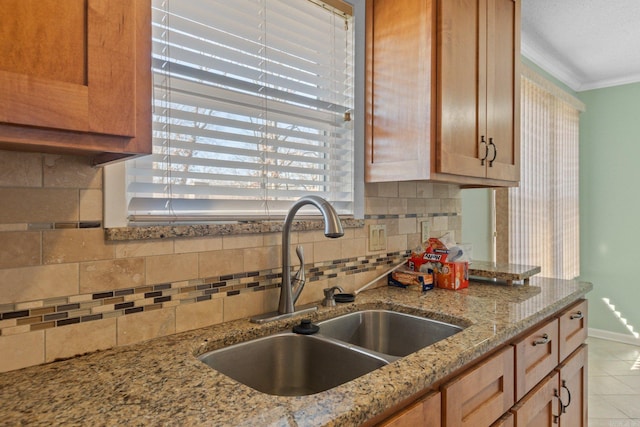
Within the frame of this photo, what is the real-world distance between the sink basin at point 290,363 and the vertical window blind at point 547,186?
208 centimetres

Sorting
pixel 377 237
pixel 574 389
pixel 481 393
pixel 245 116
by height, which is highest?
pixel 245 116

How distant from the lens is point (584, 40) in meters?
2.98

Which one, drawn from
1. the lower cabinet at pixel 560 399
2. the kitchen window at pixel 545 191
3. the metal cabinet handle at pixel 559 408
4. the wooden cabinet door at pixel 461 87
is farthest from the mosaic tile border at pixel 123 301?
the kitchen window at pixel 545 191

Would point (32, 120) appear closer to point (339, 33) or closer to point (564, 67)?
point (339, 33)

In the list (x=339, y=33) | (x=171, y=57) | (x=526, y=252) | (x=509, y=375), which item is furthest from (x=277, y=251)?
(x=526, y=252)

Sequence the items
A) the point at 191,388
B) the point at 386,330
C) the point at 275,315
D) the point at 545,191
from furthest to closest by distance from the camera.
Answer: the point at 545,191 < the point at 386,330 < the point at 275,315 < the point at 191,388

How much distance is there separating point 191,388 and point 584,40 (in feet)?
11.7

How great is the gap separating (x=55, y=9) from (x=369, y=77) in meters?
1.28

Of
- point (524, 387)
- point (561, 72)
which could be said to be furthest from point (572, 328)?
point (561, 72)

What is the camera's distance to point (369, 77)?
169 cm

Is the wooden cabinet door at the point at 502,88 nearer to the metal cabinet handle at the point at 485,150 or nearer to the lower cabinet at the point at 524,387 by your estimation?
the metal cabinet handle at the point at 485,150

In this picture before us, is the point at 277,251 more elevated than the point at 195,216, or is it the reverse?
the point at 195,216

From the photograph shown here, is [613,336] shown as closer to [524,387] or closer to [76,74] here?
[524,387]

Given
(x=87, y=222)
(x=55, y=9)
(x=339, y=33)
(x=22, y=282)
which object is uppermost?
(x=339, y=33)
